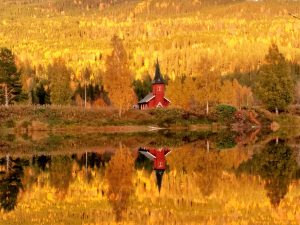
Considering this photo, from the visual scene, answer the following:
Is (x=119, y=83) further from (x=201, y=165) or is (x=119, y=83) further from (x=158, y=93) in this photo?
(x=201, y=165)

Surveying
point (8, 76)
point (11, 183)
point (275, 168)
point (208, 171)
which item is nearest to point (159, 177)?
point (208, 171)

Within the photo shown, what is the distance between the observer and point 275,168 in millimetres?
37344

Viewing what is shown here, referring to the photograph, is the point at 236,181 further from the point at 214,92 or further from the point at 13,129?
the point at 214,92

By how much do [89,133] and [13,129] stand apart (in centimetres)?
996

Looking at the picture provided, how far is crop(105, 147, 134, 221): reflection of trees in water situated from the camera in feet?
84.4

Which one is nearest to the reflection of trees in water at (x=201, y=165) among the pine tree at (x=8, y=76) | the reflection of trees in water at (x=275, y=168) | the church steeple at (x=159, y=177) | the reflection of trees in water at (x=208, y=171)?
the reflection of trees in water at (x=208, y=171)

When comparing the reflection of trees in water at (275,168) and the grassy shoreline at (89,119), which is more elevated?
the reflection of trees in water at (275,168)

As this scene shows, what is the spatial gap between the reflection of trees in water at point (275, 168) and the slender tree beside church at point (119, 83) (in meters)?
37.1

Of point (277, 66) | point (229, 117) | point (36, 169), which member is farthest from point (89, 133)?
point (36, 169)

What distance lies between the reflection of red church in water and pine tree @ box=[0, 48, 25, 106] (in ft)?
144

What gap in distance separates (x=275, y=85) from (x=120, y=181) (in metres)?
64.2

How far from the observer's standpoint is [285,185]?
30.3 m

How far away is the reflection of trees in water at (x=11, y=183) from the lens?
2677cm

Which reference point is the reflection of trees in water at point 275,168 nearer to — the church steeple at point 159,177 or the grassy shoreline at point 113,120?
the church steeple at point 159,177
